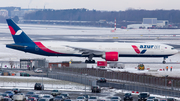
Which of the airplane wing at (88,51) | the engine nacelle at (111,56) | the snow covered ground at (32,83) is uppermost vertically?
the airplane wing at (88,51)

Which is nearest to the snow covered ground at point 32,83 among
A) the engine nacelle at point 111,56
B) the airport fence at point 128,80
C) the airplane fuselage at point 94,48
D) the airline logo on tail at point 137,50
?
the airport fence at point 128,80

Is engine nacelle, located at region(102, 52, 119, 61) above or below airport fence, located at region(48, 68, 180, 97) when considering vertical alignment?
above

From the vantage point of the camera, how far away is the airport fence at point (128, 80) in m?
50.2

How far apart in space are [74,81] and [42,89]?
9.09m

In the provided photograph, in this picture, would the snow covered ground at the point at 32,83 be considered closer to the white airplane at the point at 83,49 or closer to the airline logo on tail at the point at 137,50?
the white airplane at the point at 83,49

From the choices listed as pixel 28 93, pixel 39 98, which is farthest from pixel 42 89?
pixel 39 98

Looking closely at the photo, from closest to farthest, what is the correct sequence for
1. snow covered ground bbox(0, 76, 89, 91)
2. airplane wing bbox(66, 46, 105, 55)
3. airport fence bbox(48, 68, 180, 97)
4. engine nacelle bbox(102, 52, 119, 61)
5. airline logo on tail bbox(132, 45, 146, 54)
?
1. airport fence bbox(48, 68, 180, 97)
2. snow covered ground bbox(0, 76, 89, 91)
3. engine nacelle bbox(102, 52, 119, 61)
4. airplane wing bbox(66, 46, 105, 55)
5. airline logo on tail bbox(132, 45, 146, 54)

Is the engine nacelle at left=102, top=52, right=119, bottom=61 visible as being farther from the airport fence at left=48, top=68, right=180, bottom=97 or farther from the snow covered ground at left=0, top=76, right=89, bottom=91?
the snow covered ground at left=0, top=76, right=89, bottom=91

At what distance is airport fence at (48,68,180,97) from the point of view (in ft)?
165

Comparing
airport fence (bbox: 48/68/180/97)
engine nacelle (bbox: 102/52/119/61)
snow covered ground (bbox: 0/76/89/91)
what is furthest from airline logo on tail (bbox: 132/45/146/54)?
snow covered ground (bbox: 0/76/89/91)

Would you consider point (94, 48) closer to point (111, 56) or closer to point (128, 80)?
point (111, 56)

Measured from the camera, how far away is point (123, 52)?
77.9m

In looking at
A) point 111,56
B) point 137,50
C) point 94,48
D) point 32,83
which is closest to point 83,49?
point 94,48

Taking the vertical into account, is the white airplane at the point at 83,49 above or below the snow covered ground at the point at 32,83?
above
